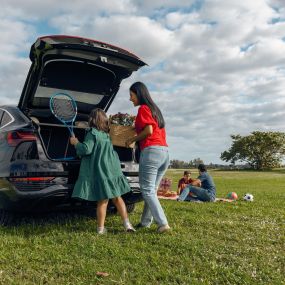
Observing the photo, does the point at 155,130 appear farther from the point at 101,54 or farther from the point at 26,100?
the point at 26,100

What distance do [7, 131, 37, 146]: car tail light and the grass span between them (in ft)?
3.90

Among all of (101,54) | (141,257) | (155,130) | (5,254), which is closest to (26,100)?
(101,54)

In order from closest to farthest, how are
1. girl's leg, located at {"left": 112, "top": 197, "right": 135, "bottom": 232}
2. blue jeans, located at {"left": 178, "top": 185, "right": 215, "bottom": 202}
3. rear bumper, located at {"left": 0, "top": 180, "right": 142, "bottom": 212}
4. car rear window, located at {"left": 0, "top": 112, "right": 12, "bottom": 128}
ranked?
1. rear bumper, located at {"left": 0, "top": 180, "right": 142, "bottom": 212}
2. girl's leg, located at {"left": 112, "top": 197, "right": 135, "bottom": 232}
3. car rear window, located at {"left": 0, "top": 112, "right": 12, "bottom": 128}
4. blue jeans, located at {"left": 178, "top": 185, "right": 215, "bottom": 202}

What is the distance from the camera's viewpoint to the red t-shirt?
5164 mm

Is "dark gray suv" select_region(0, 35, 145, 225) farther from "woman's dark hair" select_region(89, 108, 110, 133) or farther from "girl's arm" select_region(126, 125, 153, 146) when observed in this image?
"girl's arm" select_region(126, 125, 153, 146)

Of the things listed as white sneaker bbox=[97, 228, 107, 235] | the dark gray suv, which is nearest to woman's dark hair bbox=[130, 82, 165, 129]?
the dark gray suv

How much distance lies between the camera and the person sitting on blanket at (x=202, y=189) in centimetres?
1030

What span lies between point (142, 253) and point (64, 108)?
2720mm

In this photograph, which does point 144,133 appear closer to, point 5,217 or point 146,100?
point 146,100

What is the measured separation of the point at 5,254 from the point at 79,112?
2.92 m

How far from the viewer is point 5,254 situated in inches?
167

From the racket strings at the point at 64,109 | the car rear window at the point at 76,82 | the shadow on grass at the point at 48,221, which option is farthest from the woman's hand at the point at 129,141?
the car rear window at the point at 76,82

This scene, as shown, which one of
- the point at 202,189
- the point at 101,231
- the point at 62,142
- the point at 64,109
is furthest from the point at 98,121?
the point at 202,189

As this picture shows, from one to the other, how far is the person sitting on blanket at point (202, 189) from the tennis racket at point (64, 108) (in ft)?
16.6
